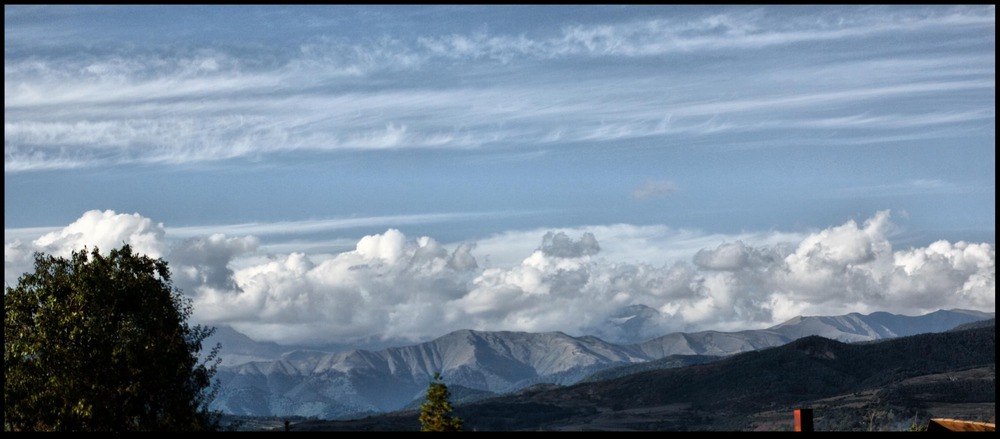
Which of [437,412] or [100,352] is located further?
[100,352]

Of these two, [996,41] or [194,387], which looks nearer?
[996,41]

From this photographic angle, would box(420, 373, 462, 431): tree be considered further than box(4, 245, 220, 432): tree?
No

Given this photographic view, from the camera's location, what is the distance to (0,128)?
37.4 m

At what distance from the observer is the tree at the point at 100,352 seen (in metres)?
85.2

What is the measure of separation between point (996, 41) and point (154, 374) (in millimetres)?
70862

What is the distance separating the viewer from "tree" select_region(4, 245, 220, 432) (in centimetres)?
8525

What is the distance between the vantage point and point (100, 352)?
87688 mm

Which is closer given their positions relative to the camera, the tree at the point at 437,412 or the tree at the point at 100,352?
the tree at the point at 437,412

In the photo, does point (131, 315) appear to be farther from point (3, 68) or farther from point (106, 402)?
point (3, 68)

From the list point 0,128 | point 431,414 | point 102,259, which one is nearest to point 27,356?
point 102,259
